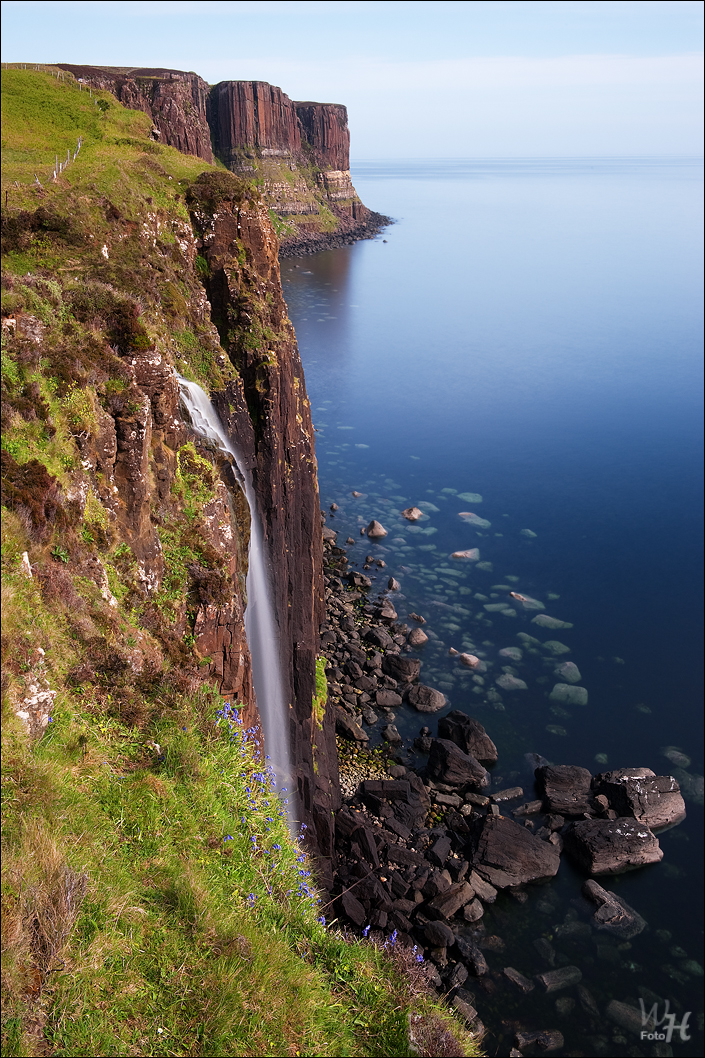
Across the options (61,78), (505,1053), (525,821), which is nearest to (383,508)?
(525,821)

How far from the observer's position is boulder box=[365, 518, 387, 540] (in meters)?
39.2

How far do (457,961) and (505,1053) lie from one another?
2.16 metres

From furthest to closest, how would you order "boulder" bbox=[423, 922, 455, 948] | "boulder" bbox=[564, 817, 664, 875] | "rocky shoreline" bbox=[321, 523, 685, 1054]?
1. "boulder" bbox=[564, 817, 664, 875]
2. "boulder" bbox=[423, 922, 455, 948]
3. "rocky shoreline" bbox=[321, 523, 685, 1054]

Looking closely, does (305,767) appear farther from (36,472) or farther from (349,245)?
(349,245)

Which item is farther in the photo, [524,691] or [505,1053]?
[524,691]

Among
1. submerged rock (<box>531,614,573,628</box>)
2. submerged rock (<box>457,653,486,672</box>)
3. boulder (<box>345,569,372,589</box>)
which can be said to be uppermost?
boulder (<box>345,569,372,589</box>)

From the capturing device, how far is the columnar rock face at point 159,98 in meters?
82.8

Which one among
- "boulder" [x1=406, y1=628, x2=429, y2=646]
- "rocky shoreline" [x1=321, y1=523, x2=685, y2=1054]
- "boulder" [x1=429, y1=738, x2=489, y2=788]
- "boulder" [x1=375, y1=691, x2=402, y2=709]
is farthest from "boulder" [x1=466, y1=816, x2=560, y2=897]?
"boulder" [x1=406, y1=628, x2=429, y2=646]

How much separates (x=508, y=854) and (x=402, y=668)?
9.22 m

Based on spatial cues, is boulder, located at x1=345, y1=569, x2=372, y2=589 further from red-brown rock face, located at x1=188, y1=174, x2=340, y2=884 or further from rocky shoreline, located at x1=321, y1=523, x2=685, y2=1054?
red-brown rock face, located at x1=188, y1=174, x2=340, y2=884

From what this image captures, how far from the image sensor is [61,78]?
75.8 ft

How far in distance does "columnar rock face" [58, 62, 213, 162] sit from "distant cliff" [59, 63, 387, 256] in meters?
0.16

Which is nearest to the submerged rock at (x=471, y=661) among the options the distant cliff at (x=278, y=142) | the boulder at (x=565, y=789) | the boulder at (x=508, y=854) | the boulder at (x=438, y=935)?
the boulder at (x=565, y=789)

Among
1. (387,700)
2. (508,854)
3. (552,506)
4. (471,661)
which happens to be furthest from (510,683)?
(552,506)
